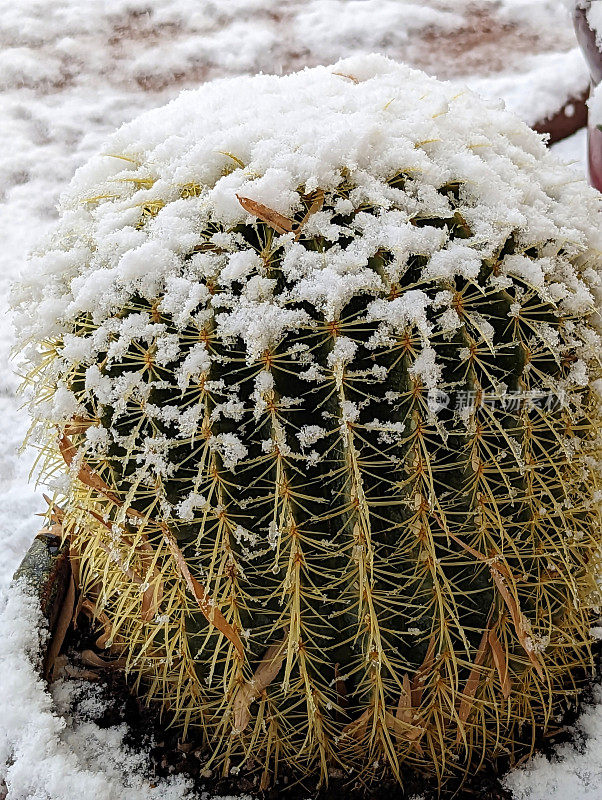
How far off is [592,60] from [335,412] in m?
1.41

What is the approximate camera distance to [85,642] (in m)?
1.04

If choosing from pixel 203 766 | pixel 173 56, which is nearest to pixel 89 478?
pixel 203 766

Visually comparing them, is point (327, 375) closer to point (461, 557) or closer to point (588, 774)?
point (461, 557)

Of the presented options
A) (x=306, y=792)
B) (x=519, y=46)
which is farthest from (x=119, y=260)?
(x=519, y=46)

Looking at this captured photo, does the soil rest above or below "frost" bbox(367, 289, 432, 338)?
below

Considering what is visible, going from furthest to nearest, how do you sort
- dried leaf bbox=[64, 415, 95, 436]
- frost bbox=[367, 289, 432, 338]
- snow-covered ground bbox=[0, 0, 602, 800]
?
1. snow-covered ground bbox=[0, 0, 602, 800]
2. dried leaf bbox=[64, 415, 95, 436]
3. frost bbox=[367, 289, 432, 338]

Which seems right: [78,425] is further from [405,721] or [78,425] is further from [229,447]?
[405,721]

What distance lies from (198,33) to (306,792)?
10.9 feet

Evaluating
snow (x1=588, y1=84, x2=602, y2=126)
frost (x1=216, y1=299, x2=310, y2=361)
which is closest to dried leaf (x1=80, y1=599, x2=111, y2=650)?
frost (x1=216, y1=299, x2=310, y2=361)

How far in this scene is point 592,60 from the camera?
1714mm

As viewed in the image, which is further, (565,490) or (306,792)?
(306,792)

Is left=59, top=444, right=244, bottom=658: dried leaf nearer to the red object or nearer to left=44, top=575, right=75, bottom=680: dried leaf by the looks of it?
left=44, top=575, right=75, bottom=680: dried leaf

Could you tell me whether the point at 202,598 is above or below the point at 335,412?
below

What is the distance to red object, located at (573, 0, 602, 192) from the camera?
1.68 metres
